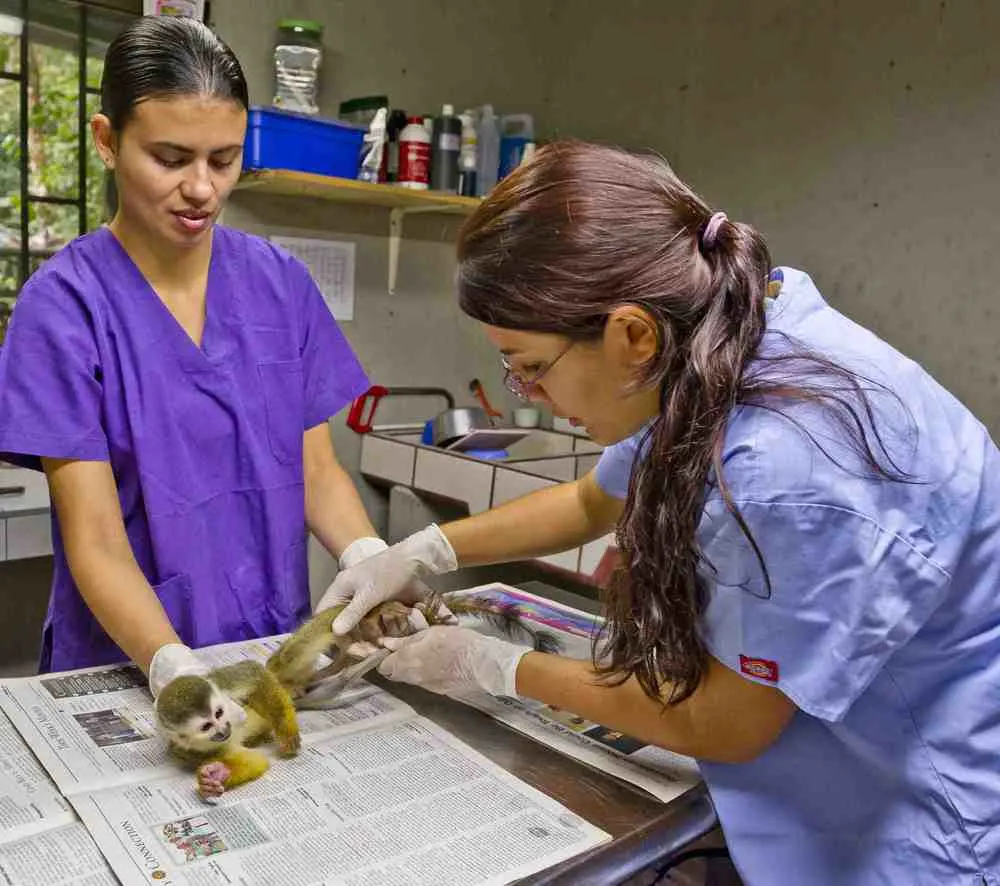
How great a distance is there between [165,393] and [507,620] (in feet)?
2.25

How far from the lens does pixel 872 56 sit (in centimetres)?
273

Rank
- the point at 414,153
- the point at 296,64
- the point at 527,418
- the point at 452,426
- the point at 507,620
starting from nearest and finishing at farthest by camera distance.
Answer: the point at 507,620 < the point at 296,64 < the point at 414,153 < the point at 452,426 < the point at 527,418

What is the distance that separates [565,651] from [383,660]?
31 cm

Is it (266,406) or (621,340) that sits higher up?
(621,340)

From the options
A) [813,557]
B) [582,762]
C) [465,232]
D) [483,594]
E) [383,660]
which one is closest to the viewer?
[813,557]

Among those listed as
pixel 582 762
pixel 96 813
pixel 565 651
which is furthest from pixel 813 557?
pixel 96 813

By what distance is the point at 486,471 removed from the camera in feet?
9.36

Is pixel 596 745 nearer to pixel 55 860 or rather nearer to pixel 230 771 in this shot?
pixel 230 771

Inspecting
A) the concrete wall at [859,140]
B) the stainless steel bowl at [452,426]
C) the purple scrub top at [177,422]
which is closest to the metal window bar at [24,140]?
the stainless steel bowl at [452,426]

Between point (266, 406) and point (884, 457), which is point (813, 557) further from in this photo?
point (266, 406)

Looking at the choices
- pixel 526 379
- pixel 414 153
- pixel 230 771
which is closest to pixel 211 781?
pixel 230 771

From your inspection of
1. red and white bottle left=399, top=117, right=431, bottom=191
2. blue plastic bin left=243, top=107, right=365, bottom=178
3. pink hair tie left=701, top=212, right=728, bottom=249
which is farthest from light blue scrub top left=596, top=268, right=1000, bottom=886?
red and white bottle left=399, top=117, right=431, bottom=191

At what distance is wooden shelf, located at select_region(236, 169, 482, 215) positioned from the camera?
9.00 feet

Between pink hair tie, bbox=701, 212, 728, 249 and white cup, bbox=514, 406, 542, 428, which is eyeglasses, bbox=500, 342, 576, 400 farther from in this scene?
white cup, bbox=514, 406, 542, 428
